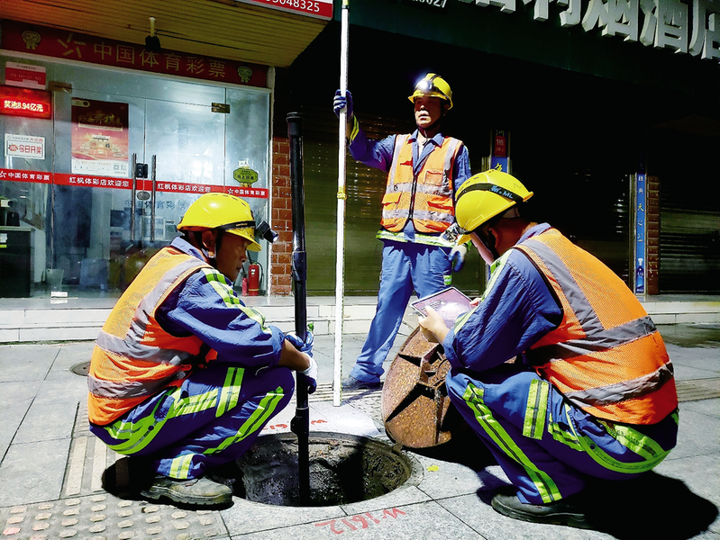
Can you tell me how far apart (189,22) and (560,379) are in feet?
22.3

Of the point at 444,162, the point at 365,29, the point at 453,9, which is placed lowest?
the point at 444,162

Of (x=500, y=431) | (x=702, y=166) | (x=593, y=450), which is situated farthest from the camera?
(x=702, y=166)

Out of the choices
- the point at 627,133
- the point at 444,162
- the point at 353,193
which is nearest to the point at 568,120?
the point at 627,133

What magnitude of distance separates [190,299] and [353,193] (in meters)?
7.12

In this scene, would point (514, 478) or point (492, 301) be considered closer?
point (492, 301)

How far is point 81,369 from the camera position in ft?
15.5

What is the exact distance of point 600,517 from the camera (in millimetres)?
2137

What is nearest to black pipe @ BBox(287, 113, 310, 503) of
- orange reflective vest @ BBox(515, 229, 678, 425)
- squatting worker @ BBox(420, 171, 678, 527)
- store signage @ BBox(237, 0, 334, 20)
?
squatting worker @ BBox(420, 171, 678, 527)

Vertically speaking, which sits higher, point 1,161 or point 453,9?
point 453,9

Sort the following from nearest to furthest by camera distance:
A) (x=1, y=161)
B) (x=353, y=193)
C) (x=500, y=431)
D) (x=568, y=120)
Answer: (x=500, y=431)
(x=1, y=161)
(x=353, y=193)
(x=568, y=120)

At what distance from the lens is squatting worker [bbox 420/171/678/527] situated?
76.6 inches

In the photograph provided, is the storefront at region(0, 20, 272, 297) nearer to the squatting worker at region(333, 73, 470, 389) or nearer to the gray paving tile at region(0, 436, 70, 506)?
the squatting worker at region(333, 73, 470, 389)

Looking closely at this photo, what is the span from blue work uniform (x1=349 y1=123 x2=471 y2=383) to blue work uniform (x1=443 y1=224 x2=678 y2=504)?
1.92 m

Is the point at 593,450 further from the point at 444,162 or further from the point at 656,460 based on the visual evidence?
the point at 444,162
